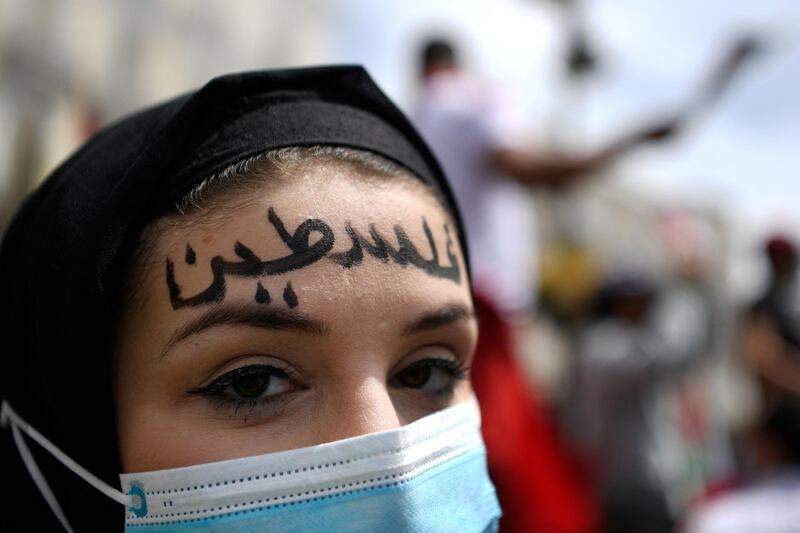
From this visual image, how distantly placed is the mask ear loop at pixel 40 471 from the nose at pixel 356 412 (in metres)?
0.38

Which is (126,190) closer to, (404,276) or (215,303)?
(215,303)

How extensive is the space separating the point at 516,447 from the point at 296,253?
1847 millimetres

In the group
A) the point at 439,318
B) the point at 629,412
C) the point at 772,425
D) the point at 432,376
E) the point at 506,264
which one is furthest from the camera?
the point at 629,412

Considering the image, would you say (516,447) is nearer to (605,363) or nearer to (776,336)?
(605,363)

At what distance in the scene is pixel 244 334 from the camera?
1.36 metres

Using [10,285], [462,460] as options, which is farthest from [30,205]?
[462,460]

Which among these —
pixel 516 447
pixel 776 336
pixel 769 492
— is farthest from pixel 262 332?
pixel 776 336

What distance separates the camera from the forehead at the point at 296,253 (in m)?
1.38

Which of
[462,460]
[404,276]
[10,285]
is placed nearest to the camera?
[404,276]

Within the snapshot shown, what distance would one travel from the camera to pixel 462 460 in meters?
1.59

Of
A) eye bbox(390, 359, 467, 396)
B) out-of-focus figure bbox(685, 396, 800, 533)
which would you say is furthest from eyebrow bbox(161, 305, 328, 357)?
out-of-focus figure bbox(685, 396, 800, 533)

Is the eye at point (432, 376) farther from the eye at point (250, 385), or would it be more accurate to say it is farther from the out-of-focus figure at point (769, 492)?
the out-of-focus figure at point (769, 492)

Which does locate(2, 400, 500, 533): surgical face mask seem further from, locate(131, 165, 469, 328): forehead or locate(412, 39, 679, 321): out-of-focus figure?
locate(412, 39, 679, 321): out-of-focus figure

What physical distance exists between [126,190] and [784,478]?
3757 millimetres
